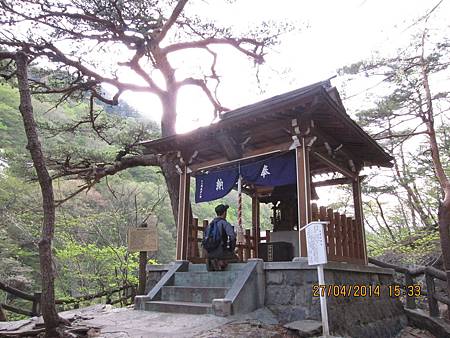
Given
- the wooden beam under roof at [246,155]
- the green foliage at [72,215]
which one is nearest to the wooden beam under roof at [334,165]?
the wooden beam under roof at [246,155]

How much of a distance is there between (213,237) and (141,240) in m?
2.89

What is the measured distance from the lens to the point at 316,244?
4.98 metres

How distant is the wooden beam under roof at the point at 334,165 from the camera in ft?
24.3

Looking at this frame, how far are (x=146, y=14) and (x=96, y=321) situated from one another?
24.8ft

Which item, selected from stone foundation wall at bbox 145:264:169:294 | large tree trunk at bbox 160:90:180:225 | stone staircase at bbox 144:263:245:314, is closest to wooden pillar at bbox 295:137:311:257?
stone staircase at bbox 144:263:245:314

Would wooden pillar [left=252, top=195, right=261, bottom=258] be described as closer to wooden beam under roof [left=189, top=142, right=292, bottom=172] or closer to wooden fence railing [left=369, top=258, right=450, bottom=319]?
wooden beam under roof [left=189, top=142, right=292, bottom=172]

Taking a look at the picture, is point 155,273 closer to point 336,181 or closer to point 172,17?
point 336,181

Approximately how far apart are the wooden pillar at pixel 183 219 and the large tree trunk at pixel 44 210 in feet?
11.2

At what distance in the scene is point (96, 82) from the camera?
10469mm

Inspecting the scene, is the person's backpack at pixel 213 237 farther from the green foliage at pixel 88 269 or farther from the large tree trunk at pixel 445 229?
the green foliage at pixel 88 269

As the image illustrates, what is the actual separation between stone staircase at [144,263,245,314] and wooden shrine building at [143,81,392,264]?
98 cm

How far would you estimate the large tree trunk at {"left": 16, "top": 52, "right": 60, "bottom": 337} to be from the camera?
15.4 feet

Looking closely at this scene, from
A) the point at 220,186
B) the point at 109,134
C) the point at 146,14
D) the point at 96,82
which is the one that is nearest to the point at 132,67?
the point at 96,82
